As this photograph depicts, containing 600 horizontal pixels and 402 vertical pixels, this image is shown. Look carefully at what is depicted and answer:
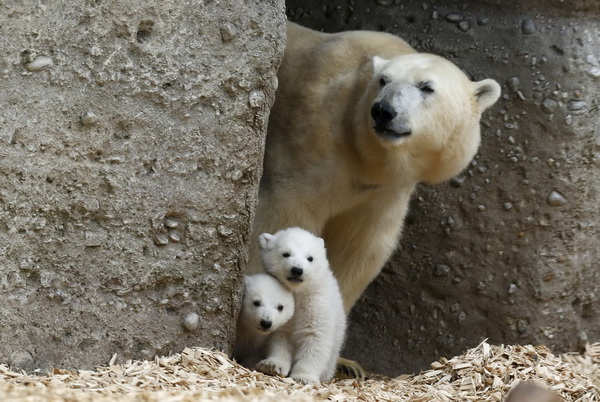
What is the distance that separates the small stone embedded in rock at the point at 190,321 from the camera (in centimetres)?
364

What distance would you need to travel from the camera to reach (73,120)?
3.25 m

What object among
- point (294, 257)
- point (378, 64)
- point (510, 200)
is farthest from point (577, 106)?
point (294, 257)

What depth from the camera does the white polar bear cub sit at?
3.90 meters

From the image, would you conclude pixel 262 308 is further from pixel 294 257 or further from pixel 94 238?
pixel 94 238

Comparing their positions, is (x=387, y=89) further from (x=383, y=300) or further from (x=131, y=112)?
(x=383, y=300)

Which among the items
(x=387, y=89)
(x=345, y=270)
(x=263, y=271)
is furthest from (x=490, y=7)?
(x=263, y=271)

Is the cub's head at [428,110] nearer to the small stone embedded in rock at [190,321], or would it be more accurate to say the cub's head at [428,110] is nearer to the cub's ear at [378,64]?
the cub's ear at [378,64]

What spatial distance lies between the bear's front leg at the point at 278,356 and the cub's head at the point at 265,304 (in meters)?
0.15

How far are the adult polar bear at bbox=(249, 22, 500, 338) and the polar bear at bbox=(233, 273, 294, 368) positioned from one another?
0.53 metres

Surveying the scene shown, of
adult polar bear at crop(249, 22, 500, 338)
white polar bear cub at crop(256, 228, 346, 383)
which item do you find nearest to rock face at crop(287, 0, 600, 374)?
adult polar bear at crop(249, 22, 500, 338)

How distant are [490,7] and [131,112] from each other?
2.89m

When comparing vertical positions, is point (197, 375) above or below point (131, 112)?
below

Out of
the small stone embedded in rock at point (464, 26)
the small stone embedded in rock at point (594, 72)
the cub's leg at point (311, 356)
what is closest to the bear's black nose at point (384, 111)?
the cub's leg at point (311, 356)

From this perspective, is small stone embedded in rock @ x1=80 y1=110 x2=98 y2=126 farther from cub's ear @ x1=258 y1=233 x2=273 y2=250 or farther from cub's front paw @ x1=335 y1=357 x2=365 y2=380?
cub's front paw @ x1=335 y1=357 x2=365 y2=380
